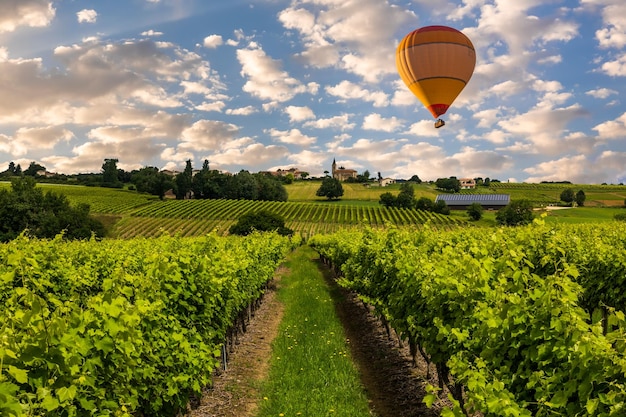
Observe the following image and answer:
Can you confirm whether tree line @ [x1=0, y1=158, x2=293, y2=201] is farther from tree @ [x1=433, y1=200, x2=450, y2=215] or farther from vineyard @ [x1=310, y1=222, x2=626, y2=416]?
vineyard @ [x1=310, y1=222, x2=626, y2=416]

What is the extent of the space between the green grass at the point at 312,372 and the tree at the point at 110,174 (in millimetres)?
141658

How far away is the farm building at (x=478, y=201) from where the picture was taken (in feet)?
368

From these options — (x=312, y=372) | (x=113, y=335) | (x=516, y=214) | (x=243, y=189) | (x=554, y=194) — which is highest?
(x=243, y=189)

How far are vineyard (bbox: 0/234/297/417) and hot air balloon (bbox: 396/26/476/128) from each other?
20059 millimetres

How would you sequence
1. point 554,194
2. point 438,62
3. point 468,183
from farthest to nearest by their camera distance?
1. point 468,183
2. point 554,194
3. point 438,62

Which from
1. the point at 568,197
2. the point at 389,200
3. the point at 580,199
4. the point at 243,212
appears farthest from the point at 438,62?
the point at 568,197

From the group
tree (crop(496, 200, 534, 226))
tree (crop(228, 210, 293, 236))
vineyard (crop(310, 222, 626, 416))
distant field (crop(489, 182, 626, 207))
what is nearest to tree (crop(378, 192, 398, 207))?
tree (crop(496, 200, 534, 226))

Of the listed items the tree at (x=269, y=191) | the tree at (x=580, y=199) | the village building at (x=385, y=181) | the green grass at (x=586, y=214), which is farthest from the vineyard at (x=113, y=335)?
the village building at (x=385, y=181)

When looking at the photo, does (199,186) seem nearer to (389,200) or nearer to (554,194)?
(389,200)

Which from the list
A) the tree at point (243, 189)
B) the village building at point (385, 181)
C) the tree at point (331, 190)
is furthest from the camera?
the village building at point (385, 181)

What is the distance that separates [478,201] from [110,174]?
116 m

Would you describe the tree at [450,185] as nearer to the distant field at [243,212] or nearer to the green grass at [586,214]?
the distant field at [243,212]

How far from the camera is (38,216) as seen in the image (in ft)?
214

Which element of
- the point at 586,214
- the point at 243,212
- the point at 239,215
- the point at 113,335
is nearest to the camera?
the point at 113,335
